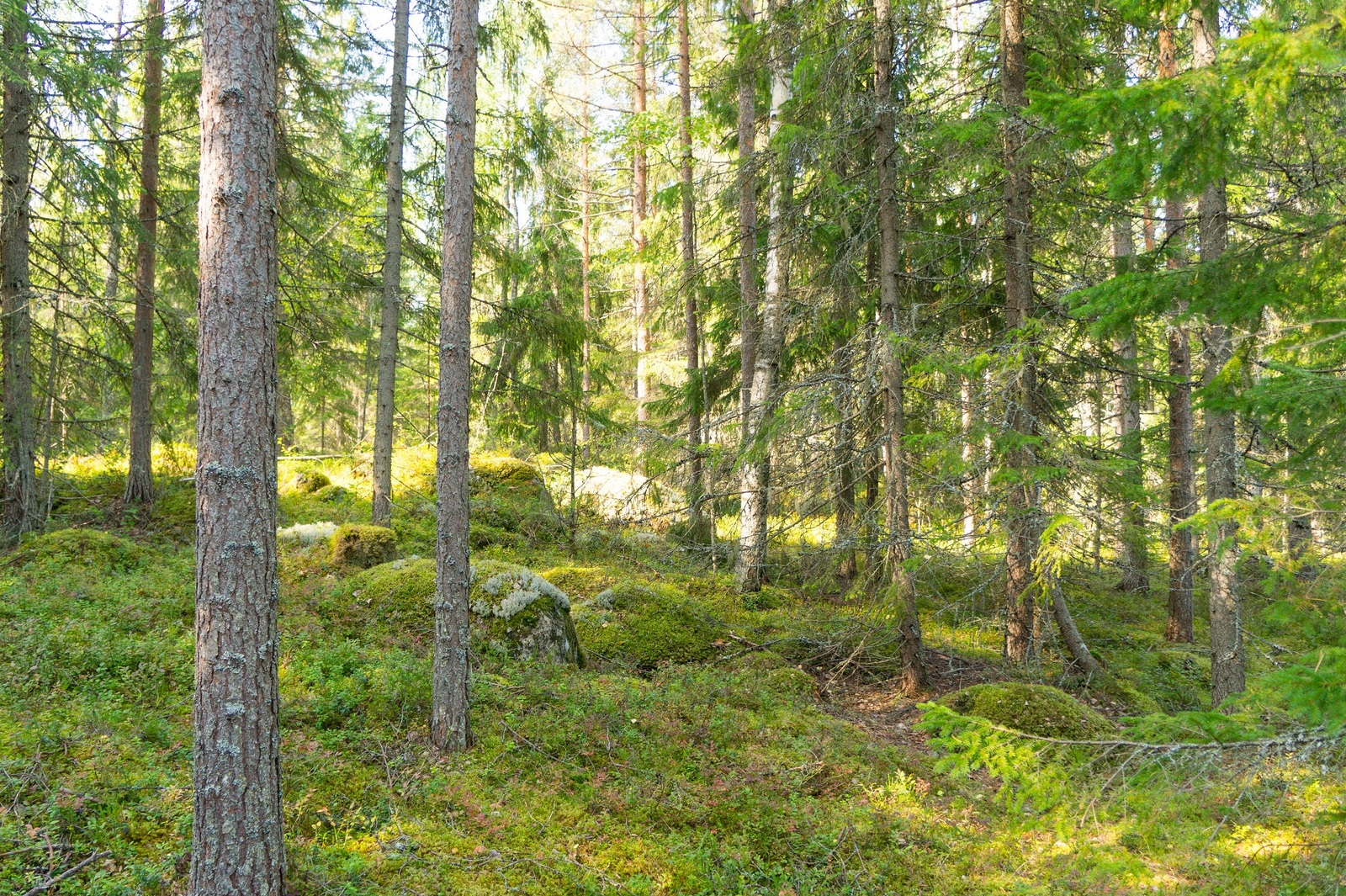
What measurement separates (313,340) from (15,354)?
3607mm

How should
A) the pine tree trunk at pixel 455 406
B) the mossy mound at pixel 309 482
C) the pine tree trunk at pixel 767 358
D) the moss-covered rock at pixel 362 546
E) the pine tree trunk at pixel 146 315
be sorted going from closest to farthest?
the pine tree trunk at pixel 455 406 → the pine tree trunk at pixel 767 358 → the moss-covered rock at pixel 362 546 → the pine tree trunk at pixel 146 315 → the mossy mound at pixel 309 482

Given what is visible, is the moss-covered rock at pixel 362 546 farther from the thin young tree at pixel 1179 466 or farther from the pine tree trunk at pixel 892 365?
the thin young tree at pixel 1179 466

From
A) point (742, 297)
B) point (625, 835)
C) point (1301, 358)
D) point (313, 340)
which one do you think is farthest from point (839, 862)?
point (313, 340)

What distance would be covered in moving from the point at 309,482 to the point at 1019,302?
13.5 meters

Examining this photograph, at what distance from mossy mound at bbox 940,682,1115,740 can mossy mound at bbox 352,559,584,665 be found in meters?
4.45

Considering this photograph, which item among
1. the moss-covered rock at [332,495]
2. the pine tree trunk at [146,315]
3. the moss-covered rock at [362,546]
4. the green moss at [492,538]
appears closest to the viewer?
the moss-covered rock at [362,546]

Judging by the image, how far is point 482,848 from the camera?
16.2 feet

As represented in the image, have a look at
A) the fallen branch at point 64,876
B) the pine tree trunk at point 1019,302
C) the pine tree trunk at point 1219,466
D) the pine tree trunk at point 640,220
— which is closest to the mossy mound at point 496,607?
the fallen branch at point 64,876

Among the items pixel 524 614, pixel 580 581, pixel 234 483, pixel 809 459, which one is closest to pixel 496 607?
pixel 524 614

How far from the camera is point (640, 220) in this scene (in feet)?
59.8

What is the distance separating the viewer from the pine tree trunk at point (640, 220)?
1673cm

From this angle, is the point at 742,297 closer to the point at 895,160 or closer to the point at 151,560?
the point at 895,160

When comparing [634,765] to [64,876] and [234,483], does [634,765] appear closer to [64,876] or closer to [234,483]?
[64,876]

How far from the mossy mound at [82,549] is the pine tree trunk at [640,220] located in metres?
9.44
